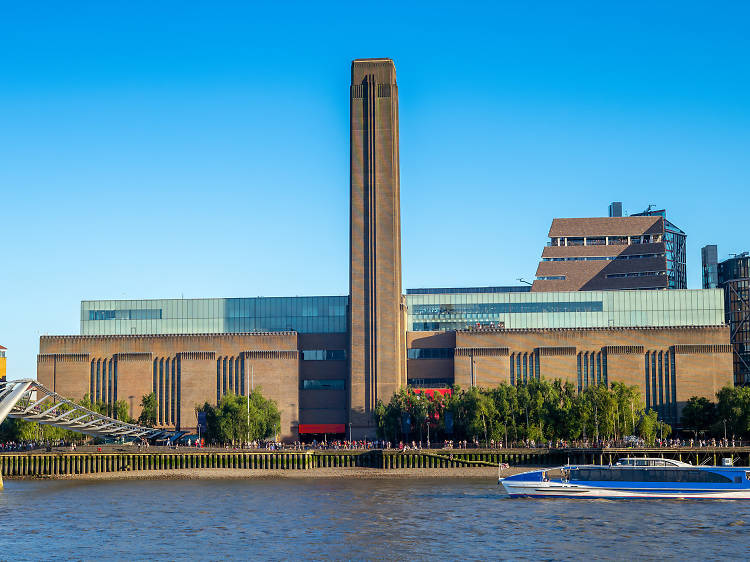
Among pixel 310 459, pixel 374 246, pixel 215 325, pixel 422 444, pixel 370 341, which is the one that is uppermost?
pixel 374 246

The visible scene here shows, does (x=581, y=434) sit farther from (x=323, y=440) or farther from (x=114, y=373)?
(x=114, y=373)

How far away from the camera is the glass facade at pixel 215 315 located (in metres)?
174

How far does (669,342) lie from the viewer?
164 metres

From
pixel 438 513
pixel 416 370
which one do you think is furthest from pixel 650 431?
pixel 438 513

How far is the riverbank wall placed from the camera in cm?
13188

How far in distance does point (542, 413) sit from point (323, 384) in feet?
137

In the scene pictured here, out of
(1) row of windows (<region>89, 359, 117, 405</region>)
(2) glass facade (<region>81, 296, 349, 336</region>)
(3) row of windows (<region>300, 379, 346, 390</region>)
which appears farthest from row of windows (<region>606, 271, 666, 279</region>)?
(1) row of windows (<region>89, 359, 117, 405</region>)

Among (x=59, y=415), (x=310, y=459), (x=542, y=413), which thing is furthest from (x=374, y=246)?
(x=59, y=415)

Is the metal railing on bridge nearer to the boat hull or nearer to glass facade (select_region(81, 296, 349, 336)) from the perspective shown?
glass facade (select_region(81, 296, 349, 336))

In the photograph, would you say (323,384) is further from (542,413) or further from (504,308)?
(542,413)

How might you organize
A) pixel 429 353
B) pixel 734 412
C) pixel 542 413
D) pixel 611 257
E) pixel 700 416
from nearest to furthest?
pixel 542 413 < pixel 734 412 < pixel 700 416 < pixel 429 353 < pixel 611 257

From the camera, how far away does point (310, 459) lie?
138 meters

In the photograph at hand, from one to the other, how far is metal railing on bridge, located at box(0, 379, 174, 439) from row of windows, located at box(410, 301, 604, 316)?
48398 millimetres

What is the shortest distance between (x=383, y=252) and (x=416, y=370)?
21890 mm
